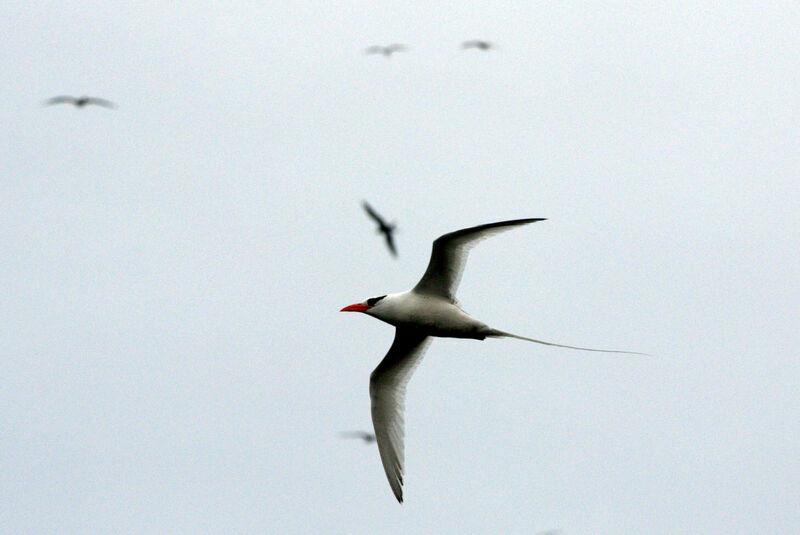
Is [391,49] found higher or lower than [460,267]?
higher

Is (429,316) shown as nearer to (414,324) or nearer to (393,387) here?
(414,324)

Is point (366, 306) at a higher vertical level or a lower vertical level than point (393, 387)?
higher

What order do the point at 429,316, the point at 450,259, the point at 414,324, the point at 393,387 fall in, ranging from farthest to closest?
1. the point at 393,387
2. the point at 414,324
3. the point at 429,316
4. the point at 450,259

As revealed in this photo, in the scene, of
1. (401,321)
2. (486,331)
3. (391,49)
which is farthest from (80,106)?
(486,331)

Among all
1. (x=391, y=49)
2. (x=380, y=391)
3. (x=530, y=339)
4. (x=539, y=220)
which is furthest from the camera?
(x=391, y=49)

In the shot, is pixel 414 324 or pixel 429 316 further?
pixel 414 324

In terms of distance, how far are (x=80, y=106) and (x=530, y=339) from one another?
10.5m

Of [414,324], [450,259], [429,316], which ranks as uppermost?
[450,259]

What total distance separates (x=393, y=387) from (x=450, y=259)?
3.66 metres

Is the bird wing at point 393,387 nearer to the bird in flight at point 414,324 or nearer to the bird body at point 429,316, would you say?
the bird in flight at point 414,324

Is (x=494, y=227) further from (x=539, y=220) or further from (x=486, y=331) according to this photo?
(x=486, y=331)

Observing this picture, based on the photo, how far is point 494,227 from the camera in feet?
60.9

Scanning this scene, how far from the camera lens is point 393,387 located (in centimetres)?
2248

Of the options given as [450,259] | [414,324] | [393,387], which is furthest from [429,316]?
[393,387]
